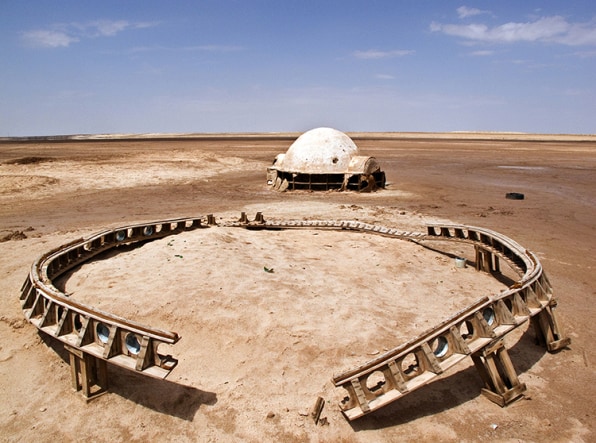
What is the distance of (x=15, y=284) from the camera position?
8.68 metres

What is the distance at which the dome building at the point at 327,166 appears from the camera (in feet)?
69.9

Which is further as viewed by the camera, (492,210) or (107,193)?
(107,193)

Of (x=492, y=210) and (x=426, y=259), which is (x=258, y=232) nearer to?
(x=426, y=259)

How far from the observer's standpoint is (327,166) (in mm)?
21594

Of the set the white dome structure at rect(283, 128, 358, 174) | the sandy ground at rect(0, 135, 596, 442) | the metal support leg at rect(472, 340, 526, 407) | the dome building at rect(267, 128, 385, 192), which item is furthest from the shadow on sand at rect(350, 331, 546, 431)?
the white dome structure at rect(283, 128, 358, 174)

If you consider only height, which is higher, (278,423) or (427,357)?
(427,357)

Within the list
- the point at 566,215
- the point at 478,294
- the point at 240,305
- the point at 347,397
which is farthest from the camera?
the point at 566,215

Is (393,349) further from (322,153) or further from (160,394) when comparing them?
(322,153)

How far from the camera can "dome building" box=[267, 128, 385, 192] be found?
2130 centimetres

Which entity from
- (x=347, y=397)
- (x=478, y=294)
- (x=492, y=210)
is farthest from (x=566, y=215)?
(x=347, y=397)

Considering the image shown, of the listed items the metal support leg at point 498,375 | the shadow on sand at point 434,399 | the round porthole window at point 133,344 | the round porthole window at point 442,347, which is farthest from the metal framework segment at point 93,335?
the metal support leg at point 498,375

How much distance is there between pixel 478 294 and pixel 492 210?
9784mm

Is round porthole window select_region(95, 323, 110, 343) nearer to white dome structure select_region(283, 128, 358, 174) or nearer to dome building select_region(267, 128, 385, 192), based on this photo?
dome building select_region(267, 128, 385, 192)

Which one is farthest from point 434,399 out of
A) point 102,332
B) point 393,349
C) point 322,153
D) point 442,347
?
point 322,153
